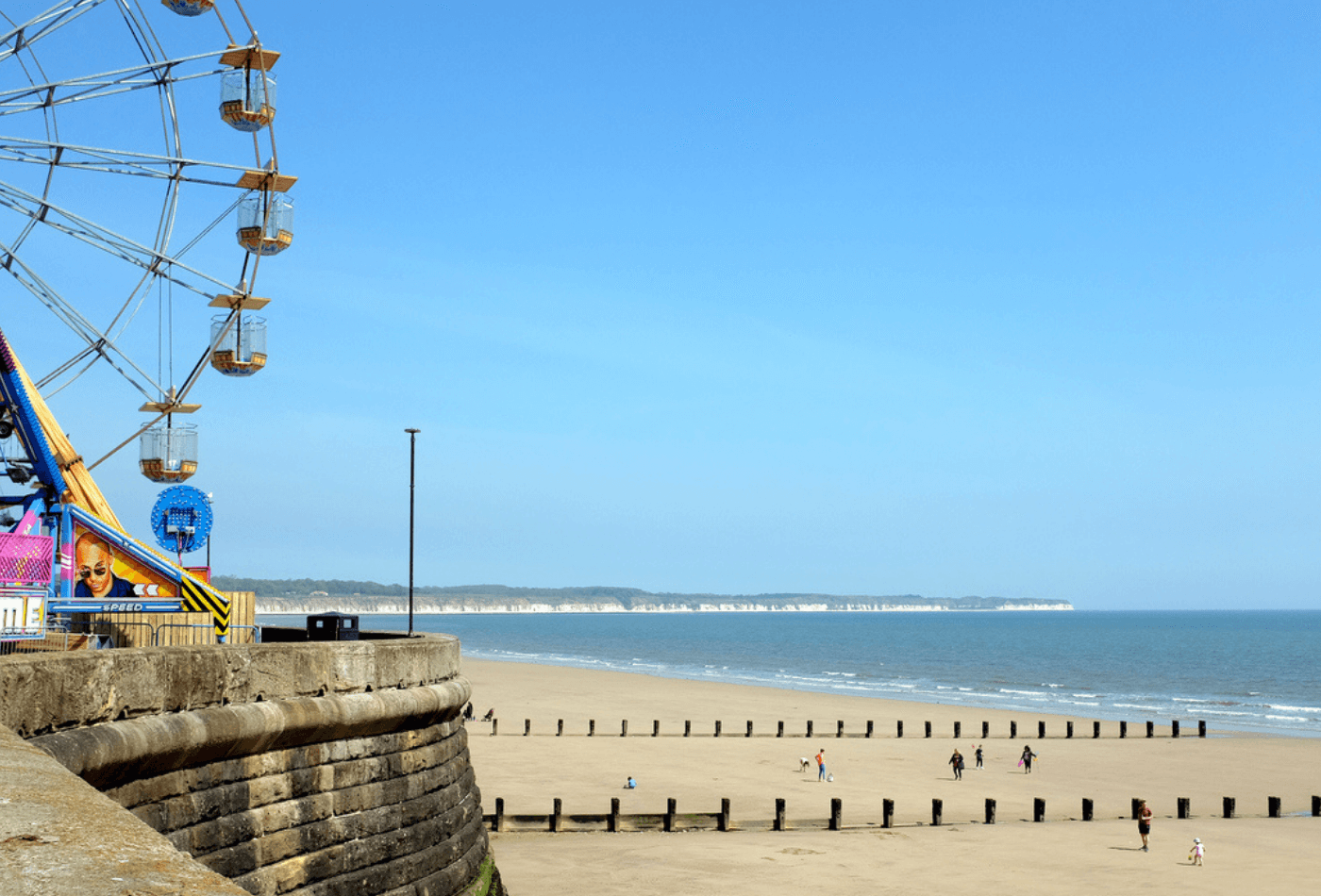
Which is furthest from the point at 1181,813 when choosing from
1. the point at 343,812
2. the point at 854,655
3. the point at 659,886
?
the point at 854,655

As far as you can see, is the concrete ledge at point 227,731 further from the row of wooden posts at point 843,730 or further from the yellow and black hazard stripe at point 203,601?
the row of wooden posts at point 843,730

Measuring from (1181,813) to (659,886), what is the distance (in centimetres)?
1842

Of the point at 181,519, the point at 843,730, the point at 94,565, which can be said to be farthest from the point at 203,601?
the point at 843,730

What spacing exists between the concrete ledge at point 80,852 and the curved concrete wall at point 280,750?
4.57m

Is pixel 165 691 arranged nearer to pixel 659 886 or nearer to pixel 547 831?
pixel 659 886

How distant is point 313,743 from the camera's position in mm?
13172

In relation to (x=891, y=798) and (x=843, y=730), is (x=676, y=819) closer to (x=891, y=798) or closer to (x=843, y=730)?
(x=891, y=798)

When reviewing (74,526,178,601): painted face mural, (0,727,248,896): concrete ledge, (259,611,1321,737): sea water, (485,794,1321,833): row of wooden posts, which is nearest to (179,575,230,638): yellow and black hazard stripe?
(74,526,178,601): painted face mural

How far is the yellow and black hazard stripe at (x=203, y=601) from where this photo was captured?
61.9 ft

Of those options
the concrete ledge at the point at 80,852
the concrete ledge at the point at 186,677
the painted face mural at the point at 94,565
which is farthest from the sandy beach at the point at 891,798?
the concrete ledge at the point at 80,852

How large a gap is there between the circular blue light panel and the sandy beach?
9490 mm

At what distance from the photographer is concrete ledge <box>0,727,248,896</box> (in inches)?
143

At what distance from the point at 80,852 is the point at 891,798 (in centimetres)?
3648

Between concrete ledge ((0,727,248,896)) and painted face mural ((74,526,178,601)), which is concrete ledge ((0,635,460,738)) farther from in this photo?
painted face mural ((74,526,178,601))
